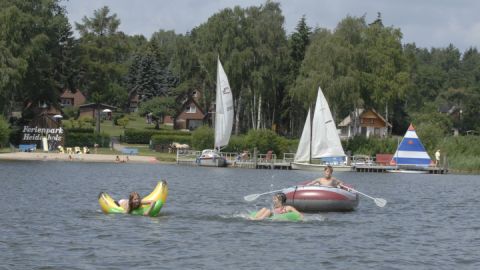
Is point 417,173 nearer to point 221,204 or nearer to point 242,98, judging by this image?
point 242,98

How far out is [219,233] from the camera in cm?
2925

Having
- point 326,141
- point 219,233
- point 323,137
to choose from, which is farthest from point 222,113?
point 219,233

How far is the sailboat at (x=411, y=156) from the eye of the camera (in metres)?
82.3

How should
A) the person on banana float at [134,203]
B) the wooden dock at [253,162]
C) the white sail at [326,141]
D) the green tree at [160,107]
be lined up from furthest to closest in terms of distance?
the green tree at [160,107] < the wooden dock at [253,162] < the white sail at [326,141] < the person on banana float at [134,203]

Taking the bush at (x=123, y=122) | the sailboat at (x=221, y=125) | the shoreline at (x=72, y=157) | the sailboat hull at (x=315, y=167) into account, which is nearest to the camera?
the sailboat hull at (x=315, y=167)

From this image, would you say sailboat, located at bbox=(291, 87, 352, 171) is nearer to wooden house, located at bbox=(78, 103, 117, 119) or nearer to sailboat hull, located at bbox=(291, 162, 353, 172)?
sailboat hull, located at bbox=(291, 162, 353, 172)

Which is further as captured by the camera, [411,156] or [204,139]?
[204,139]

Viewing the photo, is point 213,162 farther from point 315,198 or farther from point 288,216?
point 288,216

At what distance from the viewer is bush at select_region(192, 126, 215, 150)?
84.8 meters

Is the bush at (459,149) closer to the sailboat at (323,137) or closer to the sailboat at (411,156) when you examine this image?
the sailboat at (411,156)

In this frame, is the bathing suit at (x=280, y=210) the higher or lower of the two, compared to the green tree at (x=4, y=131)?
lower

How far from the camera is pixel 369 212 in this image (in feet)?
125

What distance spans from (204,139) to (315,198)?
49715 mm

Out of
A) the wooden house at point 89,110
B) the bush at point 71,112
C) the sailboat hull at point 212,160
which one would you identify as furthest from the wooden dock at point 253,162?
the wooden house at point 89,110
